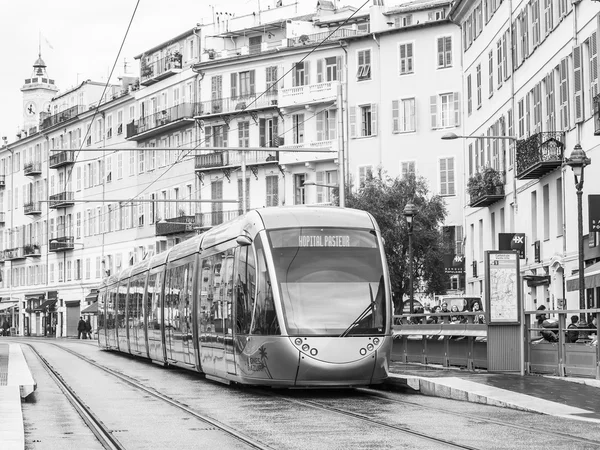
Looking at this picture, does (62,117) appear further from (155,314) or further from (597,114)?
(597,114)

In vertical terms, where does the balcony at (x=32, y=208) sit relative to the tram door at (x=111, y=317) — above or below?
above

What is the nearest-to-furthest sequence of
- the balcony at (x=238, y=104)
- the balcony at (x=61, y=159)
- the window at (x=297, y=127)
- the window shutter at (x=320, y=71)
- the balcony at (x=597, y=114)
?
the balcony at (x=597, y=114)
the window shutter at (x=320, y=71)
the window at (x=297, y=127)
the balcony at (x=238, y=104)
the balcony at (x=61, y=159)

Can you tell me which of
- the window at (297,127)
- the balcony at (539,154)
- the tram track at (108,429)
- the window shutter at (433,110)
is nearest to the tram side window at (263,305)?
the tram track at (108,429)

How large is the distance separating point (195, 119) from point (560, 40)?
1665 inches

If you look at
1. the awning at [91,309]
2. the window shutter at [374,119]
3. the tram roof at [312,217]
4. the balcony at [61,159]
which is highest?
the balcony at [61,159]

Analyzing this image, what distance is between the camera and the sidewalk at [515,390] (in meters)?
17.4

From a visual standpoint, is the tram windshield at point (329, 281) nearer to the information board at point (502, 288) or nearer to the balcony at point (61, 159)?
the information board at point (502, 288)

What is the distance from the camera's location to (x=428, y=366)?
95.2 ft

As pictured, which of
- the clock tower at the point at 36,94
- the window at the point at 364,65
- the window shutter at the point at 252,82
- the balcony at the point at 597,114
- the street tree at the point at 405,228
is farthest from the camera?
the clock tower at the point at 36,94

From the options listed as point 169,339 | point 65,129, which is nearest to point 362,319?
point 169,339

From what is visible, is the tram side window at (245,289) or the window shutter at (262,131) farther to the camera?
the window shutter at (262,131)

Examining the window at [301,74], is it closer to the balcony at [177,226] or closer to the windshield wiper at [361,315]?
the balcony at [177,226]

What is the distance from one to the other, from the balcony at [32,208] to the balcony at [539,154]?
2733 inches

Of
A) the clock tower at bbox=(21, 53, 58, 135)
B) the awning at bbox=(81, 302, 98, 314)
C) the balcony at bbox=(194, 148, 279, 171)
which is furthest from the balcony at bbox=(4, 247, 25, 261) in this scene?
the balcony at bbox=(194, 148, 279, 171)
